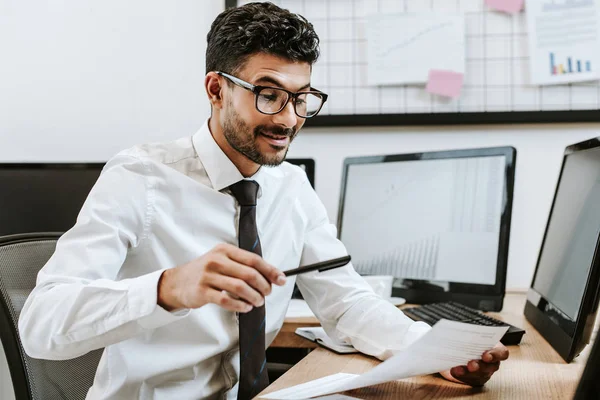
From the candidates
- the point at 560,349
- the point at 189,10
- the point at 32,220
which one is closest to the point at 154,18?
the point at 189,10

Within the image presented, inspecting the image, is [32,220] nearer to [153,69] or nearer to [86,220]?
[153,69]

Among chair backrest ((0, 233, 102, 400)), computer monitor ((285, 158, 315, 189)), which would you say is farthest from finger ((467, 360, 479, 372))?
computer monitor ((285, 158, 315, 189))

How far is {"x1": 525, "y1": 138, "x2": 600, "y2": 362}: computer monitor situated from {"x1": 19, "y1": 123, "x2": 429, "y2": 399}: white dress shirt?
265 millimetres

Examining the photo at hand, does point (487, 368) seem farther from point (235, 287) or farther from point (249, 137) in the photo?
point (249, 137)

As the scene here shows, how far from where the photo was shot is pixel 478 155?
1623 mm

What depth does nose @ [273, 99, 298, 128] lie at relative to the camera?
113cm

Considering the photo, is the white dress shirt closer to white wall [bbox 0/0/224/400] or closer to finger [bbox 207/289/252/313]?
finger [bbox 207/289/252/313]

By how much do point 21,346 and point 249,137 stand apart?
0.56 m

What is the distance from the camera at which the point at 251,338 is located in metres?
1.11

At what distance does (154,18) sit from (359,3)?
66 cm

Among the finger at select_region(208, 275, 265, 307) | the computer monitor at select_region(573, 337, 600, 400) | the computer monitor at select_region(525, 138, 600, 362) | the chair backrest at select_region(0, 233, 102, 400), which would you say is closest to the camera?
the computer monitor at select_region(573, 337, 600, 400)

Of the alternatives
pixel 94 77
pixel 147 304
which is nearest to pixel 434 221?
pixel 147 304

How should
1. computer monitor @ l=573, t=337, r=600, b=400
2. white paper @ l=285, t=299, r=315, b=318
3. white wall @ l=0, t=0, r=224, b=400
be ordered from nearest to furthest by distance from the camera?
computer monitor @ l=573, t=337, r=600, b=400
white paper @ l=285, t=299, r=315, b=318
white wall @ l=0, t=0, r=224, b=400

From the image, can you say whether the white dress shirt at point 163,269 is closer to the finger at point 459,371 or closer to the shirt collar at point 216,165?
the shirt collar at point 216,165
